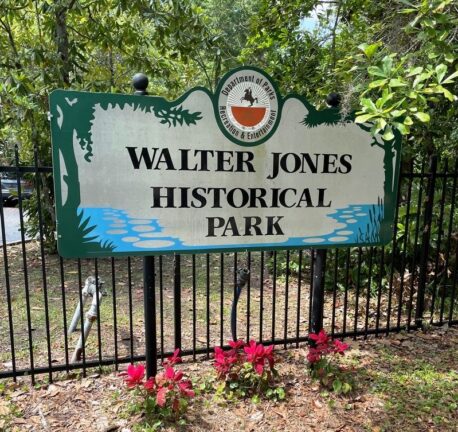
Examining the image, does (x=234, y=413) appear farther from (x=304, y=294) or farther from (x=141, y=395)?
(x=304, y=294)

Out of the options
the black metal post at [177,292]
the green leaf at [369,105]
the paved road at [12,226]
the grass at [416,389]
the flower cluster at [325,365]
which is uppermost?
the green leaf at [369,105]

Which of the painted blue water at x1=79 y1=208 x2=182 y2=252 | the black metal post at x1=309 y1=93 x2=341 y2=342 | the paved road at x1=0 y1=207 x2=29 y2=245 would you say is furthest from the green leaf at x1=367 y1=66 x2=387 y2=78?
the paved road at x1=0 y1=207 x2=29 y2=245

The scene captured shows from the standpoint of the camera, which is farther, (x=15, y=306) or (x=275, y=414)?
(x=15, y=306)

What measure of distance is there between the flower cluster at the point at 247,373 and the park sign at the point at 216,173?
0.73 m

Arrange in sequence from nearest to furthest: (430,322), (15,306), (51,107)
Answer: (51,107) < (430,322) < (15,306)

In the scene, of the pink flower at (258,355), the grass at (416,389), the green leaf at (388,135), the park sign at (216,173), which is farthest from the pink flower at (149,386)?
the green leaf at (388,135)

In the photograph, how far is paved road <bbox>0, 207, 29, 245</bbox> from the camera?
9.33 metres

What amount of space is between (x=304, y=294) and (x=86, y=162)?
12.0 ft

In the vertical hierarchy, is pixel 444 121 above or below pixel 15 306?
above

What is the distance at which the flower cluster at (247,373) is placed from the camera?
2834 millimetres

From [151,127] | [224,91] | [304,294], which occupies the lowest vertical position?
[304,294]

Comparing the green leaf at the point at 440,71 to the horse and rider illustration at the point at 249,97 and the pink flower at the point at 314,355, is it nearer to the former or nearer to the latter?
the horse and rider illustration at the point at 249,97

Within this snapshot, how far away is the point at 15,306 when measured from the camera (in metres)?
4.69

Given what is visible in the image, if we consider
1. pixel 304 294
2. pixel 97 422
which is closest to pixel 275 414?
pixel 97 422
